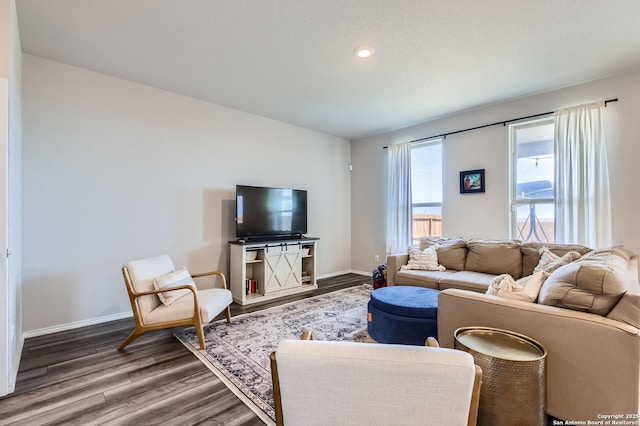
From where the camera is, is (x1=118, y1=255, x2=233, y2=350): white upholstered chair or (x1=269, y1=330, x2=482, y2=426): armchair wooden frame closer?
(x1=269, y1=330, x2=482, y2=426): armchair wooden frame

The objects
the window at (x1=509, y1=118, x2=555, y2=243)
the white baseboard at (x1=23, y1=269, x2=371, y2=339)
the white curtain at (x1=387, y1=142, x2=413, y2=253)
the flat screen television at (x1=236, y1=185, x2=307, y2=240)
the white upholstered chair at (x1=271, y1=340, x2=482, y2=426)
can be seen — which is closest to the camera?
the white upholstered chair at (x1=271, y1=340, x2=482, y2=426)

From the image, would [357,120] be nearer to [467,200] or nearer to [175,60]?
[467,200]

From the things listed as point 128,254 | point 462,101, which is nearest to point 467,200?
point 462,101

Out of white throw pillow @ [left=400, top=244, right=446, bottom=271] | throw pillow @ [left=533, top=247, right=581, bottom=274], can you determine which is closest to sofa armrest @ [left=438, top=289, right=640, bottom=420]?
throw pillow @ [left=533, top=247, right=581, bottom=274]

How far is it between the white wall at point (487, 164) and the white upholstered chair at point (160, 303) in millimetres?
3628

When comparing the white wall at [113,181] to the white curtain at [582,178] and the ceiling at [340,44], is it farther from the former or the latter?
the white curtain at [582,178]

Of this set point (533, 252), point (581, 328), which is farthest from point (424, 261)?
point (581, 328)

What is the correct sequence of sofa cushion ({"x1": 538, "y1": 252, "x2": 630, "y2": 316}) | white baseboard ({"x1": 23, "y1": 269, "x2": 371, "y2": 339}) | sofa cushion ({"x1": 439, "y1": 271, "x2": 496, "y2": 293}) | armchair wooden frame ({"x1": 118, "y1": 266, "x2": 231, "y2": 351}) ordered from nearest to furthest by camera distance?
sofa cushion ({"x1": 538, "y1": 252, "x2": 630, "y2": 316}) < armchair wooden frame ({"x1": 118, "y1": 266, "x2": 231, "y2": 351}) < white baseboard ({"x1": 23, "y1": 269, "x2": 371, "y2": 339}) < sofa cushion ({"x1": 439, "y1": 271, "x2": 496, "y2": 293})

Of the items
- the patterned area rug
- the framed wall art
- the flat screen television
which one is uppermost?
the framed wall art

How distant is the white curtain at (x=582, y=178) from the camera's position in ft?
11.0

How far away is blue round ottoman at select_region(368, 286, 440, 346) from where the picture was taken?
8.05 feet

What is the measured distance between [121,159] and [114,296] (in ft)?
5.20

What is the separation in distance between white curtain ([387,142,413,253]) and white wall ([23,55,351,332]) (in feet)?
7.36

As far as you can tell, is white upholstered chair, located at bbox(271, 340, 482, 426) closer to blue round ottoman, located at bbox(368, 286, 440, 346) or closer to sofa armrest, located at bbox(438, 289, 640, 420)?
sofa armrest, located at bbox(438, 289, 640, 420)
